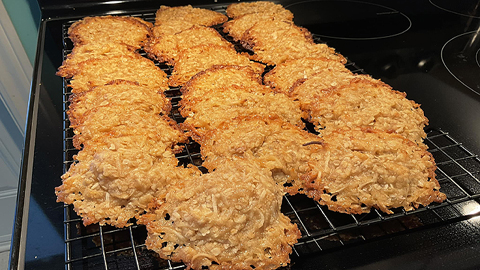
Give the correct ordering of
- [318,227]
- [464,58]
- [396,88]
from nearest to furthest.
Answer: [318,227], [396,88], [464,58]

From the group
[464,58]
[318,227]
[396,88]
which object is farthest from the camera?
[464,58]

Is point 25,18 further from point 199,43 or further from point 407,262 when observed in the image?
point 407,262

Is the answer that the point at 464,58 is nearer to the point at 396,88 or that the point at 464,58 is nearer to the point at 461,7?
the point at 396,88

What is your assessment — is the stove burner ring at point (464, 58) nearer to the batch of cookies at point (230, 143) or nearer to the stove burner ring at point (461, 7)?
the stove burner ring at point (461, 7)

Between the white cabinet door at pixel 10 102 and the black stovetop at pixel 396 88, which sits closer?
the black stovetop at pixel 396 88

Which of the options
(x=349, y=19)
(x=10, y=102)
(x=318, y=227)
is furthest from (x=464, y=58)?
(x=10, y=102)

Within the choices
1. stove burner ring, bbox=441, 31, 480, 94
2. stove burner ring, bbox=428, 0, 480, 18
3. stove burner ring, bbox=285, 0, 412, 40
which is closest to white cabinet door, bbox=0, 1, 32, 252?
stove burner ring, bbox=285, 0, 412, 40

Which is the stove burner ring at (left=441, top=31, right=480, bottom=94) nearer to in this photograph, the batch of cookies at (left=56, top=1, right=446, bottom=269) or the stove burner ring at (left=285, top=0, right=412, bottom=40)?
the stove burner ring at (left=285, top=0, right=412, bottom=40)

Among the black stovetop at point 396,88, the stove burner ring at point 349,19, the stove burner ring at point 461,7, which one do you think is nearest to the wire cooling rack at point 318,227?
the black stovetop at point 396,88
